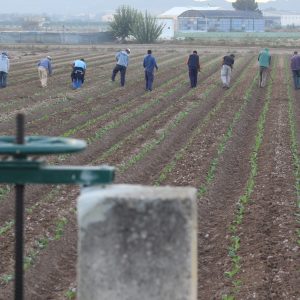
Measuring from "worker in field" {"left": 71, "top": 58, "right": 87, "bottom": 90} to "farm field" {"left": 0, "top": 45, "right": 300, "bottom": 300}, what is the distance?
0.41 m

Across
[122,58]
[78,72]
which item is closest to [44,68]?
[78,72]

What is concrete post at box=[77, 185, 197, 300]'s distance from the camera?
2535 millimetres

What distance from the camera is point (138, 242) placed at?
254cm

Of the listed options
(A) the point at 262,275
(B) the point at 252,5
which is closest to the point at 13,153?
(A) the point at 262,275

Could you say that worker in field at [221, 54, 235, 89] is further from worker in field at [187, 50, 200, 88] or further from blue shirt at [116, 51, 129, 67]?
blue shirt at [116, 51, 129, 67]

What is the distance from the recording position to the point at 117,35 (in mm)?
70250

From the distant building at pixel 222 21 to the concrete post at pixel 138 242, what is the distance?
394ft

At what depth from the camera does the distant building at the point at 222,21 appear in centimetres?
12125

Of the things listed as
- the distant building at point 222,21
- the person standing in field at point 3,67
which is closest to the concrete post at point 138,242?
the person standing in field at point 3,67

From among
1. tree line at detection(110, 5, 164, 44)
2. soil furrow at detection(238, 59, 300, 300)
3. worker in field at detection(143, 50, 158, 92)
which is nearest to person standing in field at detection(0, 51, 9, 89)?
worker in field at detection(143, 50, 158, 92)

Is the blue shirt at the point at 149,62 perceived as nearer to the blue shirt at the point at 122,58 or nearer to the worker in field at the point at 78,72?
the blue shirt at the point at 122,58

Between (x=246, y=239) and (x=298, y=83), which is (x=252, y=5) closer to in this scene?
(x=298, y=83)

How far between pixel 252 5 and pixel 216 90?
391 ft

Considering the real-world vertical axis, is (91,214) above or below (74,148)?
below
